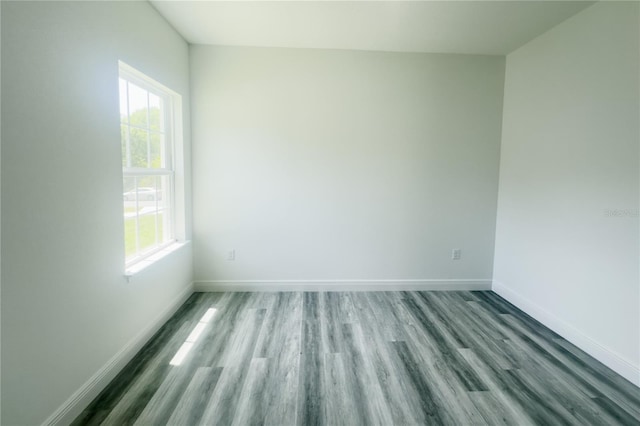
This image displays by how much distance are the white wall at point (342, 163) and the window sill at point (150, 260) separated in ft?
1.21

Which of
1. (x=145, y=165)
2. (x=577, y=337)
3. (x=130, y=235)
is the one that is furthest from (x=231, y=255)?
(x=577, y=337)

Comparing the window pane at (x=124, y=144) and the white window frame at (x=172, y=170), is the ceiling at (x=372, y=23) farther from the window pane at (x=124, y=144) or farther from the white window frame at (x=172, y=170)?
the window pane at (x=124, y=144)

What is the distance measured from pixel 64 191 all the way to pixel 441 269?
354 centimetres

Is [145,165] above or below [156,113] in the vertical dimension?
below

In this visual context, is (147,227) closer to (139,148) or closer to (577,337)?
(139,148)

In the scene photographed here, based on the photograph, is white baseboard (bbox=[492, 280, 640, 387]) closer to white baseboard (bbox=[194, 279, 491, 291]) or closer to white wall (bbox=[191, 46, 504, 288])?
white baseboard (bbox=[194, 279, 491, 291])

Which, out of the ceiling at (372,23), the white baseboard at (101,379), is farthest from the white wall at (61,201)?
the ceiling at (372,23)

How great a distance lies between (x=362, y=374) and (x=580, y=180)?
237cm

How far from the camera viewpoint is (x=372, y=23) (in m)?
2.68

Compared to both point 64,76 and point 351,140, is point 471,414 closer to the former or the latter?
point 351,140

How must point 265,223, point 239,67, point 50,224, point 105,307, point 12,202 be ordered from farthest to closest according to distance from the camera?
point 265,223 → point 239,67 → point 105,307 → point 50,224 → point 12,202

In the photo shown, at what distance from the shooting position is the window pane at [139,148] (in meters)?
2.35

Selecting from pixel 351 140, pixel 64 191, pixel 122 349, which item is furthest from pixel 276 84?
pixel 122 349

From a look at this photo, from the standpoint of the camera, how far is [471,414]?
1.76 m
